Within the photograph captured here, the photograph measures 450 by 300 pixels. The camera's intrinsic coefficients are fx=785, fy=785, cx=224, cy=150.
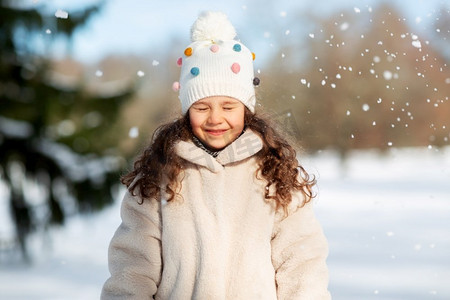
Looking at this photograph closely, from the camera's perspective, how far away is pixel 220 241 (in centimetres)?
212

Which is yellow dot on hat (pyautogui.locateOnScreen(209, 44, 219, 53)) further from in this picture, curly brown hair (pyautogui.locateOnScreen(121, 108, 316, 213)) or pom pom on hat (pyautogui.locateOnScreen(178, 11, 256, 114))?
curly brown hair (pyautogui.locateOnScreen(121, 108, 316, 213))

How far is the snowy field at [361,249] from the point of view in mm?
5582

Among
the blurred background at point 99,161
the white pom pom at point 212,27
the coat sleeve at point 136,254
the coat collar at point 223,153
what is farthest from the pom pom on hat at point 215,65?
the blurred background at point 99,161

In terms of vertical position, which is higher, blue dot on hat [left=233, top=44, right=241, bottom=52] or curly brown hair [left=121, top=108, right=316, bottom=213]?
blue dot on hat [left=233, top=44, right=241, bottom=52]

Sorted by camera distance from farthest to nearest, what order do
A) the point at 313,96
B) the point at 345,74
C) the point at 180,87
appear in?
the point at 345,74 → the point at 313,96 → the point at 180,87

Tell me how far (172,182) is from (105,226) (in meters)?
7.48

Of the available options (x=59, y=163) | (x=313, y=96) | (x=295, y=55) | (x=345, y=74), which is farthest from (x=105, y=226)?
(x=345, y=74)

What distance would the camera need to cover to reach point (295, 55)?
906 centimetres

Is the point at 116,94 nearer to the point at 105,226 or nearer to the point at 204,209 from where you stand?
the point at 105,226

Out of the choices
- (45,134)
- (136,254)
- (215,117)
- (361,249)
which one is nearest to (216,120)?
(215,117)

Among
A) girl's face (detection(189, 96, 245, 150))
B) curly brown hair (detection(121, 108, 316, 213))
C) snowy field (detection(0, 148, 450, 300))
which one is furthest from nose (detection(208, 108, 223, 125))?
snowy field (detection(0, 148, 450, 300))

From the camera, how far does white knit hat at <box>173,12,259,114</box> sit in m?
2.21

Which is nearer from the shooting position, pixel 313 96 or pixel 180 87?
pixel 180 87

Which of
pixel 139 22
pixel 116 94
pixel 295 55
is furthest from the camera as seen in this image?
pixel 139 22
